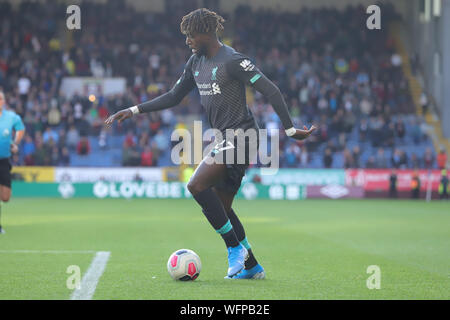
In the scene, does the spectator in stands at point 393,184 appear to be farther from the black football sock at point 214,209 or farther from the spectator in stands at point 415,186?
the black football sock at point 214,209

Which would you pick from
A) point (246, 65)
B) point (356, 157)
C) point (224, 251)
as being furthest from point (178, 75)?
point (246, 65)

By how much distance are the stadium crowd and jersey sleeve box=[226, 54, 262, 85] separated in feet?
77.9

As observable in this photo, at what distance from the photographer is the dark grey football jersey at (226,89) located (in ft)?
25.3

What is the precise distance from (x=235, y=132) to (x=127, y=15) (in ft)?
112

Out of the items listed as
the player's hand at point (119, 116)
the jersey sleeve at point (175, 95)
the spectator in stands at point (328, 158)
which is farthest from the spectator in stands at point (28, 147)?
the player's hand at point (119, 116)

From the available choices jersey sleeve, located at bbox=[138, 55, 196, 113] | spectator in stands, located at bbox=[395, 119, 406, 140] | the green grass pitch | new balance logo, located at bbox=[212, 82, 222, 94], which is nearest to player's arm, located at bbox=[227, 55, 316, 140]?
new balance logo, located at bbox=[212, 82, 222, 94]

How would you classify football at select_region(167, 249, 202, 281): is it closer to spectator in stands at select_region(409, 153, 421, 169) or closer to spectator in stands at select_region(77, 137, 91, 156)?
spectator in stands at select_region(77, 137, 91, 156)

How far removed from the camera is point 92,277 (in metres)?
7.77

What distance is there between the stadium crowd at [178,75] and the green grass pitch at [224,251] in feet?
32.7

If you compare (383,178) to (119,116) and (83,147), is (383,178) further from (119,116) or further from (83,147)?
(119,116)

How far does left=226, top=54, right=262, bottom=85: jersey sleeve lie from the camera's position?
761cm


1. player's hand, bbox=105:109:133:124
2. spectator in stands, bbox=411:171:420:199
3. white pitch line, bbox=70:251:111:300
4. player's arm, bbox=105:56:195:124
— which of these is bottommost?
spectator in stands, bbox=411:171:420:199

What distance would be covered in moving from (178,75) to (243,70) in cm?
2944
